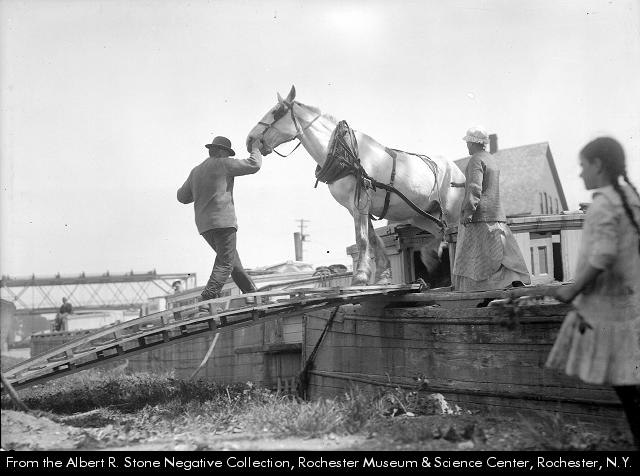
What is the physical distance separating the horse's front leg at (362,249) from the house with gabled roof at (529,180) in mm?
31418

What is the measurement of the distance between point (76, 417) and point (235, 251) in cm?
253

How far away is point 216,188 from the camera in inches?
309

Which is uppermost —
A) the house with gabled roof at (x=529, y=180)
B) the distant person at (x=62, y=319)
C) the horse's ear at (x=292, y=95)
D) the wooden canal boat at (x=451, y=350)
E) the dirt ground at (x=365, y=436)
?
the house with gabled roof at (x=529, y=180)

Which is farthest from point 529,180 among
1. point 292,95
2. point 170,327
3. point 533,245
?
point 170,327

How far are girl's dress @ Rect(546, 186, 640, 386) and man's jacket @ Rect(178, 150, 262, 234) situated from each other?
4.80 m

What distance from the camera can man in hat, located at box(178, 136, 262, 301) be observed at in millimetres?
7750

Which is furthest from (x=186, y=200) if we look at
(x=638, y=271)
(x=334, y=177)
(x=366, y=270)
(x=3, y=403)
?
(x=638, y=271)

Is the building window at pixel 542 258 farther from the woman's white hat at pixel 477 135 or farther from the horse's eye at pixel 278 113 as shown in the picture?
the horse's eye at pixel 278 113

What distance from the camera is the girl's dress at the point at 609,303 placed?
12.2 ft

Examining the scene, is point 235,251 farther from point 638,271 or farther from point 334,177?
point 638,271

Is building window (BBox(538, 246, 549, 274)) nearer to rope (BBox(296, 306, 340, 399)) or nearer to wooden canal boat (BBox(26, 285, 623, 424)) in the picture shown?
wooden canal boat (BBox(26, 285, 623, 424))

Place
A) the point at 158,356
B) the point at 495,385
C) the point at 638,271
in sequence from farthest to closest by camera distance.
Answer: the point at 158,356, the point at 495,385, the point at 638,271

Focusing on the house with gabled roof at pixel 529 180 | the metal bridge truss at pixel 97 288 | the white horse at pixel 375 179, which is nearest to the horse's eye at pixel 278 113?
the white horse at pixel 375 179

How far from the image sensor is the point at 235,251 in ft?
26.2
